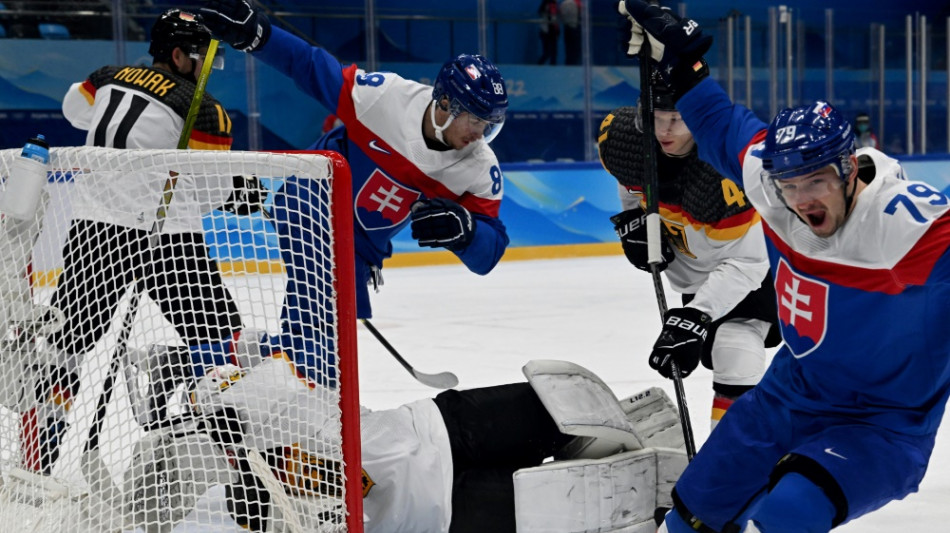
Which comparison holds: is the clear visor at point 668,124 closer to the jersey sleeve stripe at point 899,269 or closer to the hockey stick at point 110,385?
the jersey sleeve stripe at point 899,269

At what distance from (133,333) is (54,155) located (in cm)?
33

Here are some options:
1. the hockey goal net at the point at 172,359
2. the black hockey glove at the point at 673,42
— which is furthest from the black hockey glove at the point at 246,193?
the black hockey glove at the point at 673,42

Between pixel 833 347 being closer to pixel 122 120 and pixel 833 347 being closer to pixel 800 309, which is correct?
pixel 800 309

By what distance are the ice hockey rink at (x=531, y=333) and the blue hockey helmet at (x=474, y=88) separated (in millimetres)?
1023

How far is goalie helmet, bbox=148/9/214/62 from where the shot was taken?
2.46 metres

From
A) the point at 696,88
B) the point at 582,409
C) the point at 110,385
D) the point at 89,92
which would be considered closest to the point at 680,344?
the point at 582,409

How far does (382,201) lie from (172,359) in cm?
86

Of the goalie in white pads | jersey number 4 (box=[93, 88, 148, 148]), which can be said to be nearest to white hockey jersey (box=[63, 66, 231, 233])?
jersey number 4 (box=[93, 88, 148, 148])

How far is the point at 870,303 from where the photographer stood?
1653 millimetres

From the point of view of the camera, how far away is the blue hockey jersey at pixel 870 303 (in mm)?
1597

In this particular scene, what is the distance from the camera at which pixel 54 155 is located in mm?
1786

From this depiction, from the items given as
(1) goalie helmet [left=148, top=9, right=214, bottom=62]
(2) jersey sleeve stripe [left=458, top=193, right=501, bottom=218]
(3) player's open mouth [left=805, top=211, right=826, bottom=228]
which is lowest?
(2) jersey sleeve stripe [left=458, top=193, right=501, bottom=218]

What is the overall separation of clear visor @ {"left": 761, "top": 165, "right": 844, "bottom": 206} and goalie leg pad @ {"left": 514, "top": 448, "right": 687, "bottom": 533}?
0.59 m

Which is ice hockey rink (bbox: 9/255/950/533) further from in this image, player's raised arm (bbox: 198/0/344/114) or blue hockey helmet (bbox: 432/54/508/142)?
blue hockey helmet (bbox: 432/54/508/142)
